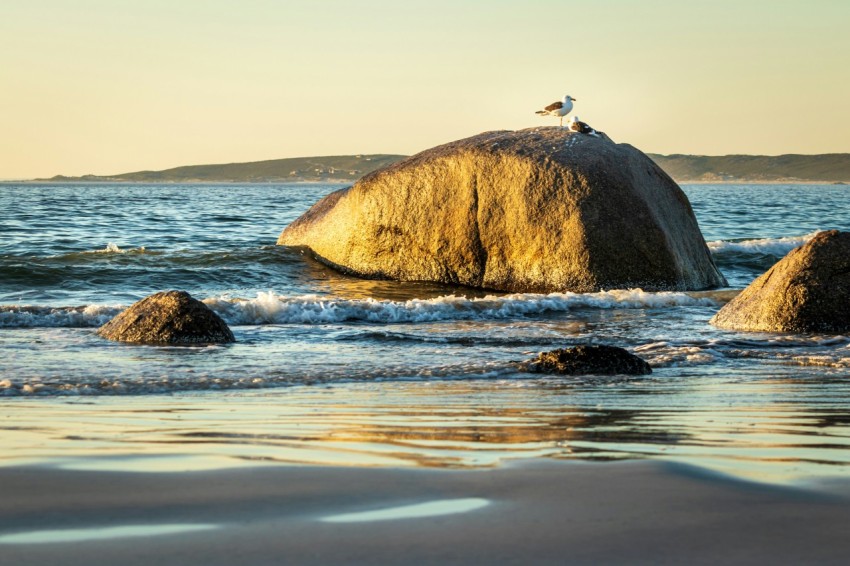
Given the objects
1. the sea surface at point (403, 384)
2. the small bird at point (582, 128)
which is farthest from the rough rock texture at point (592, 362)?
the small bird at point (582, 128)

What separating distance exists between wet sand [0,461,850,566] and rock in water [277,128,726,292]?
9.89m

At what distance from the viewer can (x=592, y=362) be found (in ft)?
24.3

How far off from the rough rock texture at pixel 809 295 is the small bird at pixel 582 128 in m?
5.05

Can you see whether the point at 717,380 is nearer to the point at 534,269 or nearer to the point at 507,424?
the point at 507,424

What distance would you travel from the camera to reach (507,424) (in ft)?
16.4

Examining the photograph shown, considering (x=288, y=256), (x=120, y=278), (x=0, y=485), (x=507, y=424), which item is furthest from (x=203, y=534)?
(x=288, y=256)

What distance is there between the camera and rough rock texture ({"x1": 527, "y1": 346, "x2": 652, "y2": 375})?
7.33m

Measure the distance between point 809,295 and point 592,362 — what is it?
3.60 m

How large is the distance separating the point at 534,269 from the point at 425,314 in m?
2.68

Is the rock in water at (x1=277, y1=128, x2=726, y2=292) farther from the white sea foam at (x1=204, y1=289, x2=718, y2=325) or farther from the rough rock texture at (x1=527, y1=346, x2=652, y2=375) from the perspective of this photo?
the rough rock texture at (x1=527, y1=346, x2=652, y2=375)

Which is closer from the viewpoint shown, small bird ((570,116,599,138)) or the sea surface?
the sea surface

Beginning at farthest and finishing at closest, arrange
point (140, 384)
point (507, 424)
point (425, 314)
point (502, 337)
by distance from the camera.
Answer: point (425, 314)
point (502, 337)
point (140, 384)
point (507, 424)

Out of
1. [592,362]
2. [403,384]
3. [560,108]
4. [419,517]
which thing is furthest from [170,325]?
[560,108]

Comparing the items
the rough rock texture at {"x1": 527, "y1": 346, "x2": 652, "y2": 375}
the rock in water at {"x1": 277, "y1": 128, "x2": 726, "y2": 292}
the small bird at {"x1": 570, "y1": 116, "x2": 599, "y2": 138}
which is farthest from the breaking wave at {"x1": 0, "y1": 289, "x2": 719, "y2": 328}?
the rough rock texture at {"x1": 527, "y1": 346, "x2": 652, "y2": 375}
